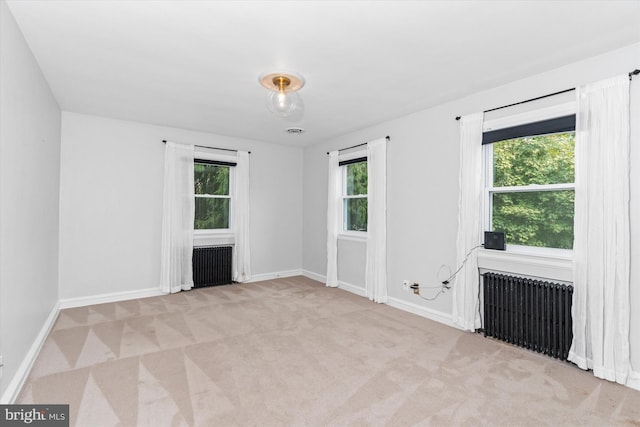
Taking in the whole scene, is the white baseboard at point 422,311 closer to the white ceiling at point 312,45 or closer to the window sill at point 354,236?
the window sill at point 354,236

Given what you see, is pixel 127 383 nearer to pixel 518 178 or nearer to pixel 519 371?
pixel 519 371

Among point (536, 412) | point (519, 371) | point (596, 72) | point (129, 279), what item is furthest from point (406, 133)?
point (129, 279)

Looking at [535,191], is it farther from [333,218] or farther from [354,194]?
[333,218]

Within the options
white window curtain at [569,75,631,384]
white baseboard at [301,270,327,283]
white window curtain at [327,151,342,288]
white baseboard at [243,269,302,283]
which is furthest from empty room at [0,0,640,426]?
white baseboard at [301,270,327,283]

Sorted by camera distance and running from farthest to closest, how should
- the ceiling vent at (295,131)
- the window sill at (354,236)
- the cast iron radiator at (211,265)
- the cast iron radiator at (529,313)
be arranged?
the cast iron radiator at (211,265), the window sill at (354,236), the ceiling vent at (295,131), the cast iron radiator at (529,313)

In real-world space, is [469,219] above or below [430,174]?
below

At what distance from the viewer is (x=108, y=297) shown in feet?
14.8

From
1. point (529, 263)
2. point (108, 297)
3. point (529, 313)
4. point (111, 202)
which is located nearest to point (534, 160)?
point (529, 263)

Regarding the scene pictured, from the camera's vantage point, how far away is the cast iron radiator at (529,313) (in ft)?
9.17

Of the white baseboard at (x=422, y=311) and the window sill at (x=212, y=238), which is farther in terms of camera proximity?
the window sill at (x=212, y=238)

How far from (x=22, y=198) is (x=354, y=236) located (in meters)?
4.01

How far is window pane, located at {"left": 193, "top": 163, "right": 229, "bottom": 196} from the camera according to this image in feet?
17.7

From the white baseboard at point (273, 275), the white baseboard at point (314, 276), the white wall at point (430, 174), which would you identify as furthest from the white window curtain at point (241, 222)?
the white wall at point (430, 174)

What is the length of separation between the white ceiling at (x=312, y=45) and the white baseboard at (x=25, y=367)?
252 cm
